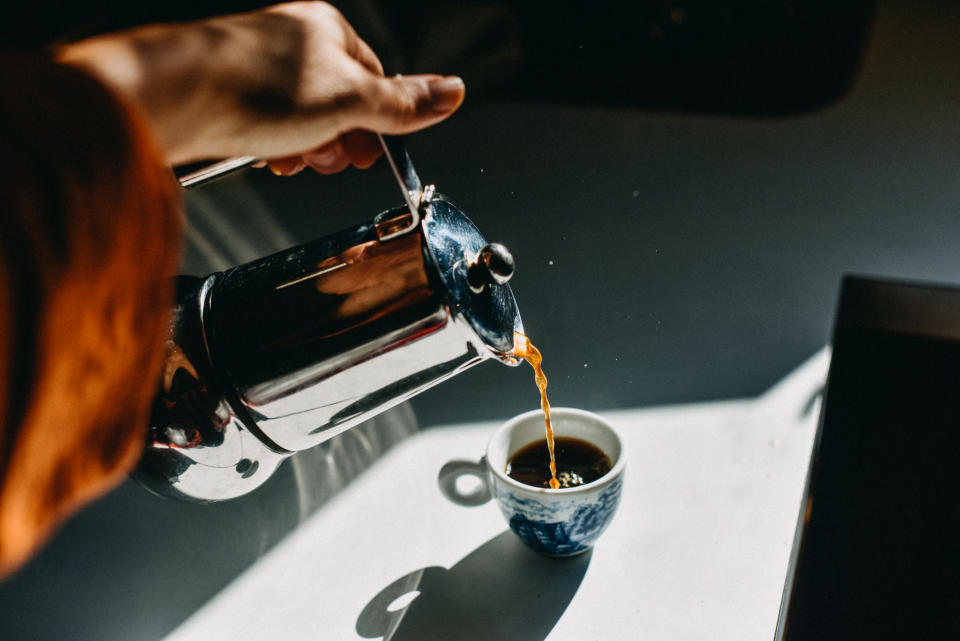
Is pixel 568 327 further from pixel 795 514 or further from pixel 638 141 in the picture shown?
pixel 638 141

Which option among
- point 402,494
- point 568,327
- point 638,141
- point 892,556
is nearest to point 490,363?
point 568,327

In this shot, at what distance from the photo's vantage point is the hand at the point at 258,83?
13.8 inches

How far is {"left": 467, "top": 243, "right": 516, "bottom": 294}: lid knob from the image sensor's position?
456mm

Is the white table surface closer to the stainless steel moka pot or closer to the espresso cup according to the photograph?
the espresso cup

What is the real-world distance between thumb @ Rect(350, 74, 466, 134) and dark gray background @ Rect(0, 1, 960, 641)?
0.38 meters

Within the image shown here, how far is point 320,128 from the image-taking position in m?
0.46

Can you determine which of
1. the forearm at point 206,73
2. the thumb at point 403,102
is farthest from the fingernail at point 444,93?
the forearm at point 206,73

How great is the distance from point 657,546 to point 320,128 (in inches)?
17.9

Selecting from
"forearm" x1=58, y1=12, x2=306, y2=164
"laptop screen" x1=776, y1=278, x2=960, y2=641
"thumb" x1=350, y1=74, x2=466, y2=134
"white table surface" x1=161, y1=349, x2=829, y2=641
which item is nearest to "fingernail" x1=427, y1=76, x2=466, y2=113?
"thumb" x1=350, y1=74, x2=466, y2=134

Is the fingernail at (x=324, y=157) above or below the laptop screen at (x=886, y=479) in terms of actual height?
above

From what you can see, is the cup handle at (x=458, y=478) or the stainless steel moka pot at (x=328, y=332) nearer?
the stainless steel moka pot at (x=328, y=332)

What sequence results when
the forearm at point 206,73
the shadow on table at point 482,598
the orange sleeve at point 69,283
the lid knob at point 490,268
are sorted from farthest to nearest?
the shadow on table at point 482,598
the lid knob at point 490,268
the forearm at point 206,73
the orange sleeve at point 69,283

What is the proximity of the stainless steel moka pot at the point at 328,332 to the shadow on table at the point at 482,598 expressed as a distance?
178mm

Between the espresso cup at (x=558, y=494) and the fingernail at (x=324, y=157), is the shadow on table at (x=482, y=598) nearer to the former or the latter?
the espresso cup at (x=558, y=494)
